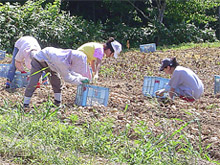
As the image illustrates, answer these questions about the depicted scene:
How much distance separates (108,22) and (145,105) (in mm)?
16085

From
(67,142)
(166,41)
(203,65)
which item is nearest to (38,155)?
(67,142)

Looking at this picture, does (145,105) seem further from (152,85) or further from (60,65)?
(60,65)

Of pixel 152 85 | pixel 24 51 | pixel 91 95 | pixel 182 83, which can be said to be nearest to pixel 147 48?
pixel 152 85

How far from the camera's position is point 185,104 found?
729 cm

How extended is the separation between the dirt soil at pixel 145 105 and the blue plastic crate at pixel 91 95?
0.14 m

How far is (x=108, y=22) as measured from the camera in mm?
22766

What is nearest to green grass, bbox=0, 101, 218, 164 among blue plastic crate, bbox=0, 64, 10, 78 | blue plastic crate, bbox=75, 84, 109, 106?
blue plastic crate, bbox=75, 84, 109, 106

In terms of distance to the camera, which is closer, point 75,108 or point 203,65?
point 75,108

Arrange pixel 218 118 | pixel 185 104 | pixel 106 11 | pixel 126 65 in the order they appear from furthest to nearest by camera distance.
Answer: pixel 106 11 → pixel 126 65 → pixel 185 104 → pixel 218 118

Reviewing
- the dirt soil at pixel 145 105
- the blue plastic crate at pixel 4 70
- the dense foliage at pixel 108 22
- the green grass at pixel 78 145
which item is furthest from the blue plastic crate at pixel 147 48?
the green grass at pixel 78 145

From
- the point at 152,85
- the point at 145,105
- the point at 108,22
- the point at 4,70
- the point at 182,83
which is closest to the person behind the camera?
the point at 145,105

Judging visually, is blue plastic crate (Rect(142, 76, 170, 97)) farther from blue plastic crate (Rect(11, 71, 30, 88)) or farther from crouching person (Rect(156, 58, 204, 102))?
blue plastic crate (Rect(11, 71, 30, 88))

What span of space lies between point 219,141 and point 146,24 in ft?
60.7

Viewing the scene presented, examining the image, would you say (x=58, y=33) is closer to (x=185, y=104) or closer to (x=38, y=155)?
(x=185, y=104)
